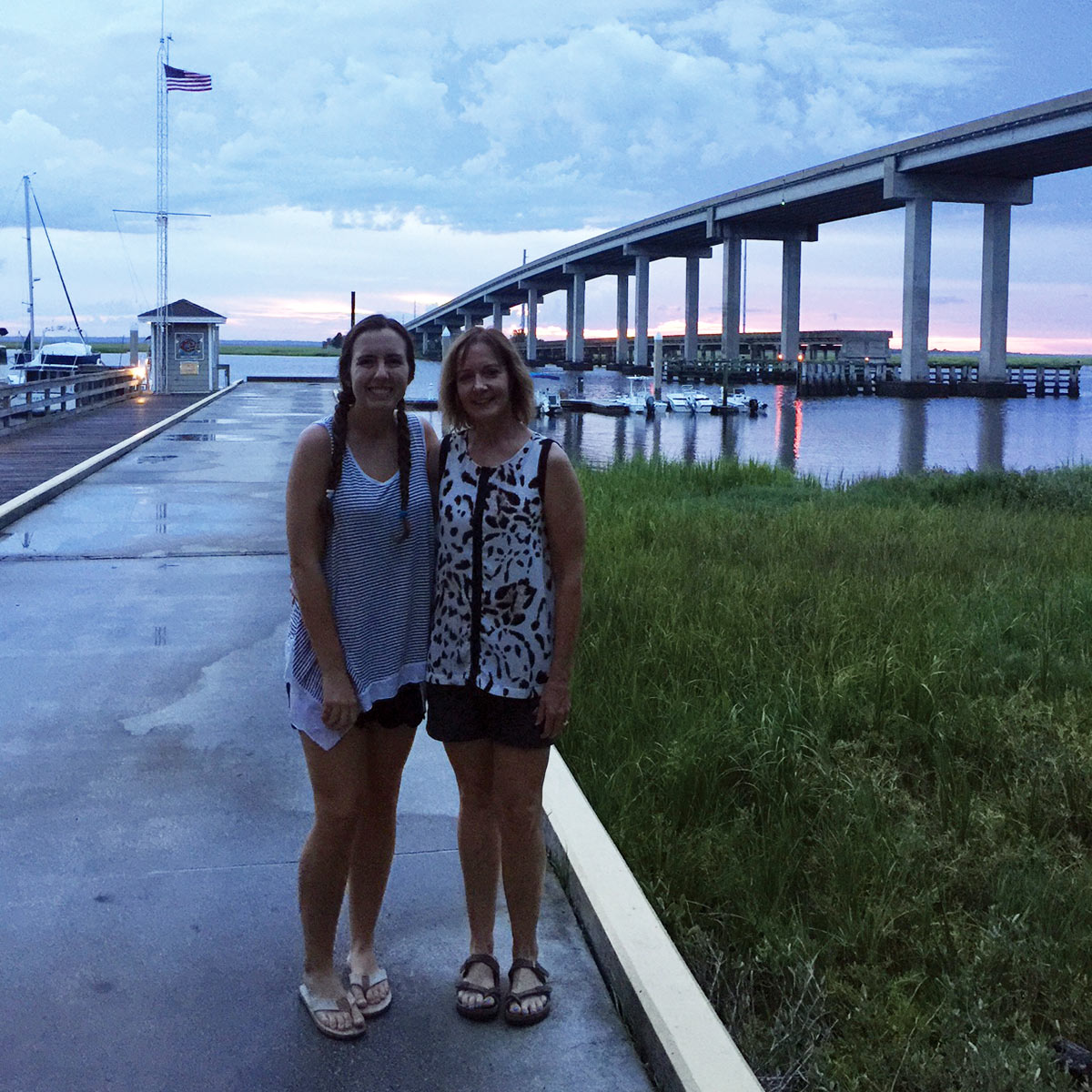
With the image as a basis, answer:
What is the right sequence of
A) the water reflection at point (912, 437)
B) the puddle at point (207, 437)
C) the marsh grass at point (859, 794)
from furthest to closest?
the water reflection at point (912, 437) < the puddle at point (207, 437) < the marsh grass at point (859, 794)

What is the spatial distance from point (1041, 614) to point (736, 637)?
7.09ft

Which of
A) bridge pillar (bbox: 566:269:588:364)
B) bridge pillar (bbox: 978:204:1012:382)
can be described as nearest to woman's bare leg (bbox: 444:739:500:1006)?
bridge pillar (bbox: 978:204:1012:382)

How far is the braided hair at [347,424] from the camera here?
371 cm

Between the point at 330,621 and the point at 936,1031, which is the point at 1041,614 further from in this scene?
the point at 330,621

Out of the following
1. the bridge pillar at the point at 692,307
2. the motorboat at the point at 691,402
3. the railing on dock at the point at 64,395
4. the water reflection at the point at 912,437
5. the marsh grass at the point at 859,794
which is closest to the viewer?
the marsh grass at the point at 859,794

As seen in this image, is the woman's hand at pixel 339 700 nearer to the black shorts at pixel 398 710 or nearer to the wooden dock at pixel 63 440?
the black shorts at pixel 398 710

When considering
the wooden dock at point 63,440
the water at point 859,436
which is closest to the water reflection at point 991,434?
the water at point 859,436

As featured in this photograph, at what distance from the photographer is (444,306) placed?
160125 mm

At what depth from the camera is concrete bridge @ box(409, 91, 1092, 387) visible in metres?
63.9

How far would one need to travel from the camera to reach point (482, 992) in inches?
156

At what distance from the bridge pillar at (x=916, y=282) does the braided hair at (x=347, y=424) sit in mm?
73236

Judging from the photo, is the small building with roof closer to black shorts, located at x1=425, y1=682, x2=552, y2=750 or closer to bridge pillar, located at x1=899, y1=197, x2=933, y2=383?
bridge pillar, located at x1=899, y1=197, x2=933, y2=383

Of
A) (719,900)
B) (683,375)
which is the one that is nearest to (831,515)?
(719,900)

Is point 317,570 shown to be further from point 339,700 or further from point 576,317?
point 576,317
